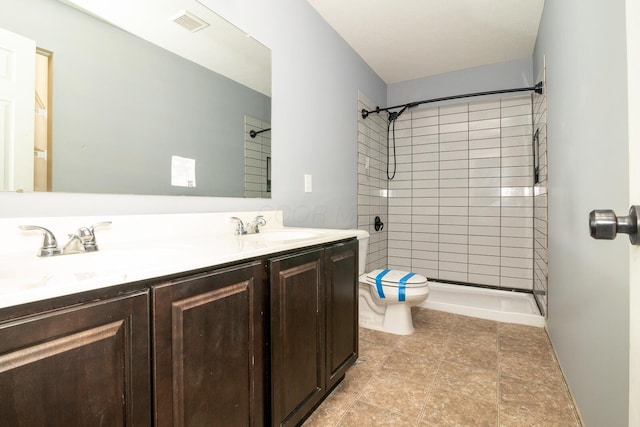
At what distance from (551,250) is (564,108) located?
92 cm

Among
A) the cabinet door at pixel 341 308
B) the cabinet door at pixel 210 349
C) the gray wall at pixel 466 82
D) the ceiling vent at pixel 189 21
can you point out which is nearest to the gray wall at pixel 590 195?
the cabinet door at pixel 341 308

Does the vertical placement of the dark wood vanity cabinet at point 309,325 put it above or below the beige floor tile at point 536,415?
above

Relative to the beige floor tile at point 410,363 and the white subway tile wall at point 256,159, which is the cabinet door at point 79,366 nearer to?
the white subway tile wall at point 256,159

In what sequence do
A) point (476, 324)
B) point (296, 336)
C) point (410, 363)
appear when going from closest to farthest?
point (296, 336) < point (410, 363) < point (476, 324)

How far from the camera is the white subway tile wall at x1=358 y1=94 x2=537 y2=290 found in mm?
2932

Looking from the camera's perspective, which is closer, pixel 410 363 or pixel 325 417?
pixel 325 417

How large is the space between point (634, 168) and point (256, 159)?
1.51 meters

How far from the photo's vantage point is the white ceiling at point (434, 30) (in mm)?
2125

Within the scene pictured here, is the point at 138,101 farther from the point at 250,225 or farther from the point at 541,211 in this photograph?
the point at 541,211

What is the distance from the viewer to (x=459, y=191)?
319 cm

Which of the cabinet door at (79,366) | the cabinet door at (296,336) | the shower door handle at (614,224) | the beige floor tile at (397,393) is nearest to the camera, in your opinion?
the shower door handle at (614,224)

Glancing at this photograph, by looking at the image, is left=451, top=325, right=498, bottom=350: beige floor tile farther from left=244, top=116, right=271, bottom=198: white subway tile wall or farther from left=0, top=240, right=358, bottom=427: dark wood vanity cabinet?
left=244, top=116, right=271, bottom=198: white subway tile wall

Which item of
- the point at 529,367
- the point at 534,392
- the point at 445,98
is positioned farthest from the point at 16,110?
the point at 445,98

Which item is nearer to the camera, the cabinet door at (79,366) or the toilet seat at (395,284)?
the cabinet door at (79,366)
